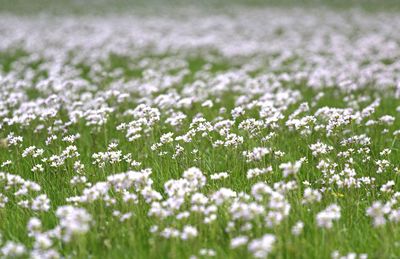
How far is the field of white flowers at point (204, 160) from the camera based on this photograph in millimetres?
4070

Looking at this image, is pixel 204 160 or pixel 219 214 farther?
pixel 204 160

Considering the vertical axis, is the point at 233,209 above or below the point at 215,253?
above

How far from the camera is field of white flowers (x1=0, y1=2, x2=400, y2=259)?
4.07 metres

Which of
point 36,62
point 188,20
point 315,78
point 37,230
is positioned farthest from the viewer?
point 188,20

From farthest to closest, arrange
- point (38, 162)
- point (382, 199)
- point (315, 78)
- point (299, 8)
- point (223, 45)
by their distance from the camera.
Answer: point (299, 8) < point (223, 45) < point (315, 78) < point (38, 162) < point (382, 199)

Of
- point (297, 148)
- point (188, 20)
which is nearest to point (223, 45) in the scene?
point (188, 20)

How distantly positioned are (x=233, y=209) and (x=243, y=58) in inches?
433

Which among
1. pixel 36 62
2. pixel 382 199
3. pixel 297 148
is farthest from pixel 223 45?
pixel 382 199

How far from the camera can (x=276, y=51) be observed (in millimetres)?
15320

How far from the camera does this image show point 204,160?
6.10m

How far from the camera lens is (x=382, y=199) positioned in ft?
16.9

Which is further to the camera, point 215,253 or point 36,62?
point 36,62

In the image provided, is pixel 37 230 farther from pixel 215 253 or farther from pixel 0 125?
pixel 0 125

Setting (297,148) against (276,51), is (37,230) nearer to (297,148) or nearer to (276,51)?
(297,148)
